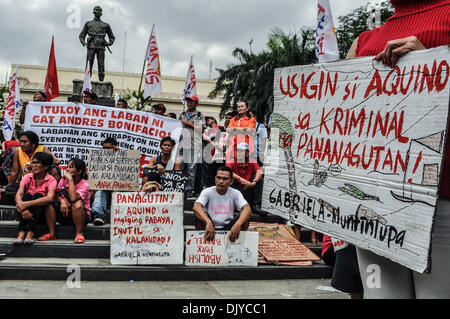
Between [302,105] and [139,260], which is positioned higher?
[302,105]

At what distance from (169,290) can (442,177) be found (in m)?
4.28

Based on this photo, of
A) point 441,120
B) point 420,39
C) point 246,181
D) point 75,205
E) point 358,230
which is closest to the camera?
point 441,120

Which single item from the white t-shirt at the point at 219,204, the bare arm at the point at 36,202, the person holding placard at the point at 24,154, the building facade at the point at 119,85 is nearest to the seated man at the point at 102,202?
the bare arm at the point at 36,202

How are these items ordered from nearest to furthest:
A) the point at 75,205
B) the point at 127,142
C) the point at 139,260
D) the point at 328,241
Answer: the point at 328,241, the point at 139,260, the point at 75,205, the point at 127,142

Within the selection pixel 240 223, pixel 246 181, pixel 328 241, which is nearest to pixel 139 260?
pixel 240 223

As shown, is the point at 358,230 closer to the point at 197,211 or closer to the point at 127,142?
the point at 197,211

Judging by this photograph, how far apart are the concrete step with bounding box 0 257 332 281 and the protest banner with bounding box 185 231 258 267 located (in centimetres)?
8

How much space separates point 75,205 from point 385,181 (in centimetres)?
532

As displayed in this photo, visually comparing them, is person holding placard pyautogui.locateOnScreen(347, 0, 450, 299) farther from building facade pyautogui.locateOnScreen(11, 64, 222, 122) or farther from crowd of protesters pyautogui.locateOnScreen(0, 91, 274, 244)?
building facade pyautogui.locateOnScreen(11, 64, 222, 122)

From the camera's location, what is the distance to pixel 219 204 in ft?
20.6

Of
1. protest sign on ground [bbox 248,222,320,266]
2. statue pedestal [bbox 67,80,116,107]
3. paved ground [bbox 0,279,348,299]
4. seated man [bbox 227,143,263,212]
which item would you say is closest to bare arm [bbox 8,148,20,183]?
paved ground [bbox 0,279,348,299]

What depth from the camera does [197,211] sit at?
19.8ft

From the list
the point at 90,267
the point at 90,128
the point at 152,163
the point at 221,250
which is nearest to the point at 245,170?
the point at 152,163

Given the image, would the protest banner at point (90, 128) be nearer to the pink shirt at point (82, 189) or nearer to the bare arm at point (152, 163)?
the bare arm at point (152, 163)
